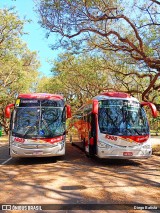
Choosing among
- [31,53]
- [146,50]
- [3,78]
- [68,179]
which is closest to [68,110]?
[68,179]

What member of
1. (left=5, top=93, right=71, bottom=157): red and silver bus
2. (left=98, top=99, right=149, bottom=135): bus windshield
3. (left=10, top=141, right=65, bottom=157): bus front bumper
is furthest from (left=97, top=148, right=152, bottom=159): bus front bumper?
(left=10, top=141, right=65, bottom=157): bus front bumper

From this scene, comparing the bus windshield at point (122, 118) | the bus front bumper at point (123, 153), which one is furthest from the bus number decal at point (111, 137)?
the bus front bumper at point (123, 153)

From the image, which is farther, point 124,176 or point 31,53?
point 31,53

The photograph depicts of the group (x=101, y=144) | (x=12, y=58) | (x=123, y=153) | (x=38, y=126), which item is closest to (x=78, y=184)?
(x=101, y=144)

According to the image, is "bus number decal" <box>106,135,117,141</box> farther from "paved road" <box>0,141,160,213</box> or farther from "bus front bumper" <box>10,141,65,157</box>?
"bus front bumper" <box>10,141,65,157</box>

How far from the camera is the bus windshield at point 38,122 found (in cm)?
1123

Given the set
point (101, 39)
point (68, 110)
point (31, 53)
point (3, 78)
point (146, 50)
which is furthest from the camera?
point (31, 53)

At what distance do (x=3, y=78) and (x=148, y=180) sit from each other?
2386cm

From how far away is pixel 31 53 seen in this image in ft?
105

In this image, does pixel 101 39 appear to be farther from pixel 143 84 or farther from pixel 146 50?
pixel 143 84

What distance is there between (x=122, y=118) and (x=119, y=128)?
0.47 m

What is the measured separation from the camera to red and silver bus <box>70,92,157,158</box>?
35.9 ft

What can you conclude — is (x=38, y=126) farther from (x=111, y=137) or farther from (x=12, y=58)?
(x=12, y=58)

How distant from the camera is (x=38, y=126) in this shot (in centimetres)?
1137
